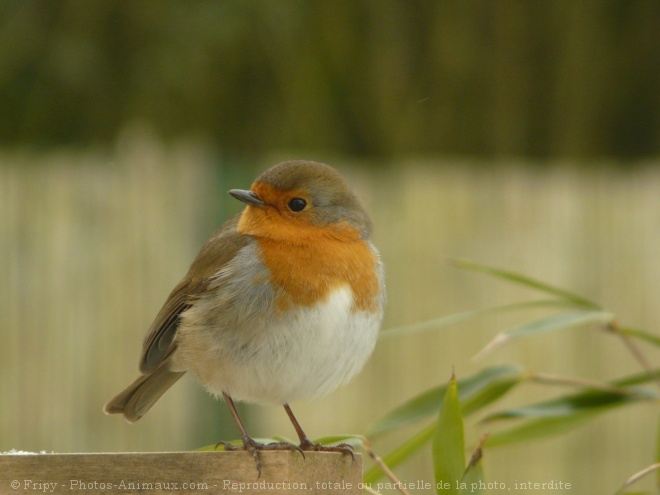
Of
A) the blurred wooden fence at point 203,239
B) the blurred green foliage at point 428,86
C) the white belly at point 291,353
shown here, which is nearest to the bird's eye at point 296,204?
the white belly at point 291,353

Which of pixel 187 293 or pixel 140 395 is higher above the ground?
pixel 187 293

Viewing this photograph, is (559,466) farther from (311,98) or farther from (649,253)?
(311,98)

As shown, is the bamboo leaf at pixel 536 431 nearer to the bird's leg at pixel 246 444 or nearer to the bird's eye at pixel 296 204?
the bird's leg at pixel 246 444

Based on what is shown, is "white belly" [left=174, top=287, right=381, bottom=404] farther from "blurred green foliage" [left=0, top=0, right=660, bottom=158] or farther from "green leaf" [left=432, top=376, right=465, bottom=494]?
"blurred green foliage" [left=0, top=0, right=660, bottom=158]

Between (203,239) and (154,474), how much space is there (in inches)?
162

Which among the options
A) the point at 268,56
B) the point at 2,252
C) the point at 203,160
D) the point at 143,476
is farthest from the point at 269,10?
the point at 143,476

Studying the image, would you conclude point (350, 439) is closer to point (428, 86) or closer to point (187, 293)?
point (187, 293)

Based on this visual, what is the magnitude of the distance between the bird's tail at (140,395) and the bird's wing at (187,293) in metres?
0.06

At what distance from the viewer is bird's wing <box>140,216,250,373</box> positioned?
2.90 meters

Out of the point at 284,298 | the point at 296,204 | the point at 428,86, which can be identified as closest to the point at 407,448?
the point at 284,298

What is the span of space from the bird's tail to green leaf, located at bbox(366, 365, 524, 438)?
678 mm

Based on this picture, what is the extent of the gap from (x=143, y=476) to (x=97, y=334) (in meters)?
4.20

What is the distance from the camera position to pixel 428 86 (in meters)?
10.0

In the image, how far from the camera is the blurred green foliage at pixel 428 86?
909 cm
